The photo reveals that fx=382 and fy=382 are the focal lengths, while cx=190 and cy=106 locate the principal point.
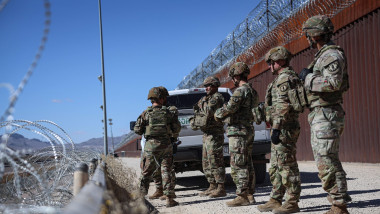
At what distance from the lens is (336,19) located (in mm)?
10734

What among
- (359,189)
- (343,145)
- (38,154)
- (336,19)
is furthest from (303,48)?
(38,154)

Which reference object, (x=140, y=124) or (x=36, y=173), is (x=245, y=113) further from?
(x=36, y=173)

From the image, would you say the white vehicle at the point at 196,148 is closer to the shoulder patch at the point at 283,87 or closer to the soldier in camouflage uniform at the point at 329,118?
the shoulder patch at the point at 283,87

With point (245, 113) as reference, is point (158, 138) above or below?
below

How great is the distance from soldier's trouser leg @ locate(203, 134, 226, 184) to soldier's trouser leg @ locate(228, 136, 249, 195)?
881 mm

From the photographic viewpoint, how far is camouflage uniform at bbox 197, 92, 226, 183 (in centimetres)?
601

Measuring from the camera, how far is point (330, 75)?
3592 millimetres

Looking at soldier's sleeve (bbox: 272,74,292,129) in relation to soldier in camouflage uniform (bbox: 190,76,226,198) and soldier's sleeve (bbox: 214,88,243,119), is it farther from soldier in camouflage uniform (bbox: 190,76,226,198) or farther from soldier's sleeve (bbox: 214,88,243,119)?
soldier in camouflage uniform (bbox: 190,76,226,198)

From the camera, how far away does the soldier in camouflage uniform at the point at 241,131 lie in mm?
5070

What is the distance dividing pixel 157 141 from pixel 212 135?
106cm

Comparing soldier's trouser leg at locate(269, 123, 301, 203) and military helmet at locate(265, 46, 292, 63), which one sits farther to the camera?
military helmet at locate(265, 46, 292, 63)

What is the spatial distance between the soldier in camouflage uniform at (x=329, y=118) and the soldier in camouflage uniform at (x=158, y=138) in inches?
90.8

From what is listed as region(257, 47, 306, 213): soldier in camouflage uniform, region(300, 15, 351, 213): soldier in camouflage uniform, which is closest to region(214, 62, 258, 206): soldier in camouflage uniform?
region(257, 47, 306, 213): soldier in camouflage uniform

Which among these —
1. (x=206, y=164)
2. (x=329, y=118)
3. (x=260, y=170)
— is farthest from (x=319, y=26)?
(x=260, y=170)
